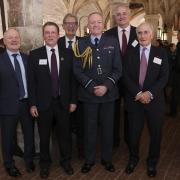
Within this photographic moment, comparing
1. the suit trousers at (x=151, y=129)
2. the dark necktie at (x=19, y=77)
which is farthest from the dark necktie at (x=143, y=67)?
the dark necktie at (x=19, y=77)

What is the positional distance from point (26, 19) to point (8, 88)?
1.10 m

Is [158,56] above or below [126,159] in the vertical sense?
above

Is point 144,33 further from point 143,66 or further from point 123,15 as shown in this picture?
point 123,15

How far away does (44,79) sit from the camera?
366cm

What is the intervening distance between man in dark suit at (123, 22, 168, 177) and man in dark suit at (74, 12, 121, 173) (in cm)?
17

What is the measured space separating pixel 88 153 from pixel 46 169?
1.72ft

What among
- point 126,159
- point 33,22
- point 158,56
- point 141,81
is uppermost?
point 33,22

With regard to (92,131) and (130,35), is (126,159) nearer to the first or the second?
(92,131)

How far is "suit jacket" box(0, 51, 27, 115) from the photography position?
3.66 meters

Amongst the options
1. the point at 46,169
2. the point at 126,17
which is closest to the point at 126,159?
the point at 46,169

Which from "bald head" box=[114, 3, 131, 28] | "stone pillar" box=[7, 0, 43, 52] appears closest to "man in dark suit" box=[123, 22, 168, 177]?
"bald head" box=[114, 3, 131, 28]

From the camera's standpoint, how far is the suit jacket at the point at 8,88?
3655 mm

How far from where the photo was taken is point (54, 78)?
370cm

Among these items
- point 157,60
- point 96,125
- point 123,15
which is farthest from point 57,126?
point 123,15
